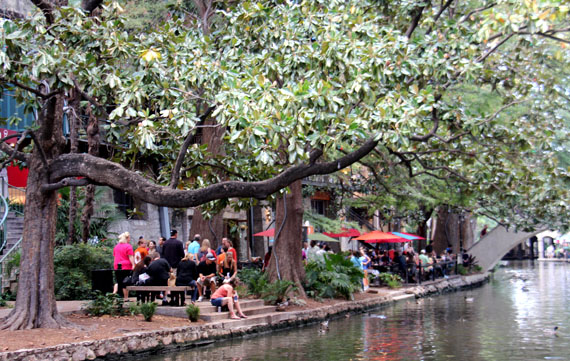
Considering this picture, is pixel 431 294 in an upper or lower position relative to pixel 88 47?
lower

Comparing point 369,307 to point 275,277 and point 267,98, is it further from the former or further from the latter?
point 267,98

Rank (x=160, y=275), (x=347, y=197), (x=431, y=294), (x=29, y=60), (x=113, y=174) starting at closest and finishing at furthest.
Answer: (x=29, y=60) < (x=113, y=174) < (x=160, y=275) < (x=431, y=294) < (x=347, y=197)

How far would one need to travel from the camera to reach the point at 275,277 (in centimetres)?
2064

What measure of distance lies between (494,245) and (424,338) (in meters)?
30.2

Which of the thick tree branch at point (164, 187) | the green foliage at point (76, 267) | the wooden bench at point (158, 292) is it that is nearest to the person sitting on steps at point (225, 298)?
the wooden bench at point (158, 292)

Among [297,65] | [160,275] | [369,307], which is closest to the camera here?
[297,65]

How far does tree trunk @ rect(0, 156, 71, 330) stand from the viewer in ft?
41.8

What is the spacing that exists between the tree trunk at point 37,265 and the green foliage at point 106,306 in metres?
1.43

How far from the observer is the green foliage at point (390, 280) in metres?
28.7

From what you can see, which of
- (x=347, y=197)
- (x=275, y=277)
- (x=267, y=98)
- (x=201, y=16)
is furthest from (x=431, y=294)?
(x=267, y=98)

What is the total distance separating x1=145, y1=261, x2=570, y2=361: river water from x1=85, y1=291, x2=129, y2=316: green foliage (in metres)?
2.12

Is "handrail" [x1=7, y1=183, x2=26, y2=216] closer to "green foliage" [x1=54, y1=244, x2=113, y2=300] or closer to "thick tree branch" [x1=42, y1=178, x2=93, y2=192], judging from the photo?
"green foliage" [x1=54, y1=244, x2=113, y2=300]

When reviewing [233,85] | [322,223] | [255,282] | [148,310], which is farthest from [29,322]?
[322,223]

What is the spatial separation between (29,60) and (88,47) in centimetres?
158
